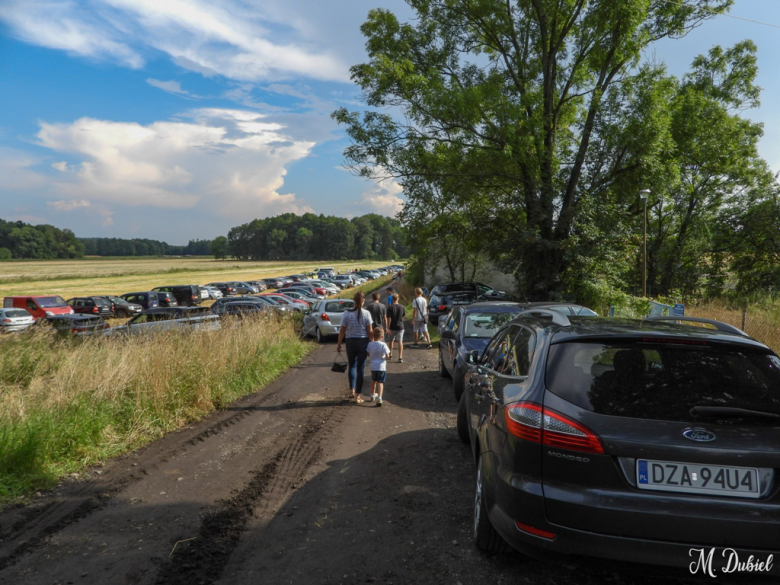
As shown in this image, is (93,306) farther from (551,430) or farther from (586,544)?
(586,544)

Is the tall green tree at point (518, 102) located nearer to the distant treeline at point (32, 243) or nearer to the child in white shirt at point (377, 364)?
the child in white shirt at point (377, 364)

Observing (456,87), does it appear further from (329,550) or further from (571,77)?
(329,550)

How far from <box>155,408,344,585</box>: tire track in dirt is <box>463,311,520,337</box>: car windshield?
3.45 metres

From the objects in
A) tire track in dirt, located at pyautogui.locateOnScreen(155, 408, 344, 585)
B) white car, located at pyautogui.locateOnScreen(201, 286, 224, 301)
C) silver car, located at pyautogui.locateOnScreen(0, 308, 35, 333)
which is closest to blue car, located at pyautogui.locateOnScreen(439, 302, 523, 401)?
tire track in dirt, located at pyautogui.locateOnScreen(155, 408, 344, 585)

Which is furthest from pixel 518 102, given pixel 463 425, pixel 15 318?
pixel 15 318

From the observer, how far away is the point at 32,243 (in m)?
126

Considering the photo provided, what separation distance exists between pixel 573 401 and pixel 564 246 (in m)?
16.3

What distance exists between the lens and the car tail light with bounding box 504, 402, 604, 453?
2.68 metres

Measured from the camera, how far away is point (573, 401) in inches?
111

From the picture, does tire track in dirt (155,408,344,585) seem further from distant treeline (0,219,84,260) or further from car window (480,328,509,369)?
distant treeline (0,219,84,260)

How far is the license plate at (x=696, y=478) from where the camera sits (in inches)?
101

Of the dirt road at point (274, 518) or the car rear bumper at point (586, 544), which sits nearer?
the car rear bumper at point (586, 544)

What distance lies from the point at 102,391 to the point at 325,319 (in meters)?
11.3

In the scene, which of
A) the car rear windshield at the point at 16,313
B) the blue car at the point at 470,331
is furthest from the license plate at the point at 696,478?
the car rear windshield at the point at 16,313
